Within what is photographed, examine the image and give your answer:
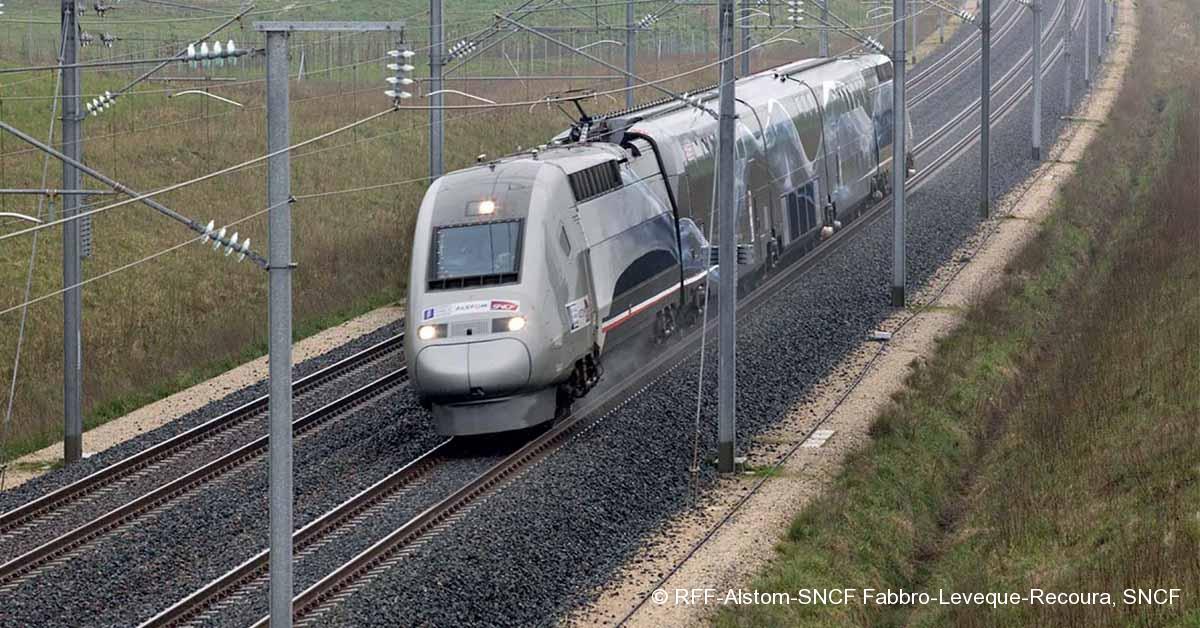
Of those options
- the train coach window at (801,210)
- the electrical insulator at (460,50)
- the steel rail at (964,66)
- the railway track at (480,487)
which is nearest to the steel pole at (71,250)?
the railway track at (480,487)

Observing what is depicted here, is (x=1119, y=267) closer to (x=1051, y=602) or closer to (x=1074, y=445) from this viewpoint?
(x=1074, y=445)

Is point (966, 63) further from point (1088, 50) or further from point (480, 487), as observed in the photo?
point (480, 487)

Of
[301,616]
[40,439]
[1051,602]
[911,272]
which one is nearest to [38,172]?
[40,439]

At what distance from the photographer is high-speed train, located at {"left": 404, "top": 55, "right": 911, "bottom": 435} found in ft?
71.5

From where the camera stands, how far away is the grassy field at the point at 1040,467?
17.5m

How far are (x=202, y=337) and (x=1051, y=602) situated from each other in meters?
19.5

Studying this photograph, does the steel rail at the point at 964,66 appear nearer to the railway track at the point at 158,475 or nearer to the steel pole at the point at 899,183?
the steel pole at the point at 899,183

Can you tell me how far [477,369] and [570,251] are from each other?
2632 mm

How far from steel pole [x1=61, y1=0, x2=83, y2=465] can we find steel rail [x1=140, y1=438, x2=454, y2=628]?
18.4ft

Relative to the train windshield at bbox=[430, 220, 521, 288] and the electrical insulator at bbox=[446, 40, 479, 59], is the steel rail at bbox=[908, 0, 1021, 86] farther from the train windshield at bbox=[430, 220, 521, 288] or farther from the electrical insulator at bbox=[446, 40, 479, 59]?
the train windshield at bbox=[430, 220, 521, 288]

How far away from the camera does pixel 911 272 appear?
36594mm

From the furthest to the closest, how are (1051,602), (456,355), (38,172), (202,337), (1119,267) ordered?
(38,172) → (1119,267) → (202,337) → (456,355) → (1051,602)

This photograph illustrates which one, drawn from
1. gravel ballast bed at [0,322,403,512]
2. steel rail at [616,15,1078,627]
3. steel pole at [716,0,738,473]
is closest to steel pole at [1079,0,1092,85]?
steel rail at [616,15,1078,627]

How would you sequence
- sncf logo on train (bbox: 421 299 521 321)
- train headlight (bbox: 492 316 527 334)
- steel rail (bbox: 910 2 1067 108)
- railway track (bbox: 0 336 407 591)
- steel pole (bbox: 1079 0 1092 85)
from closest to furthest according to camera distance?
railway track (bbox: 0 336 407 591) → train headlight (bbox: 492 316 527 334) → sncf logo on train (bbox: 421 299 521 321) → steel rail (bbox: 910 2 1067 108) → steel pole (bbox: 1079 0 1092 85)
